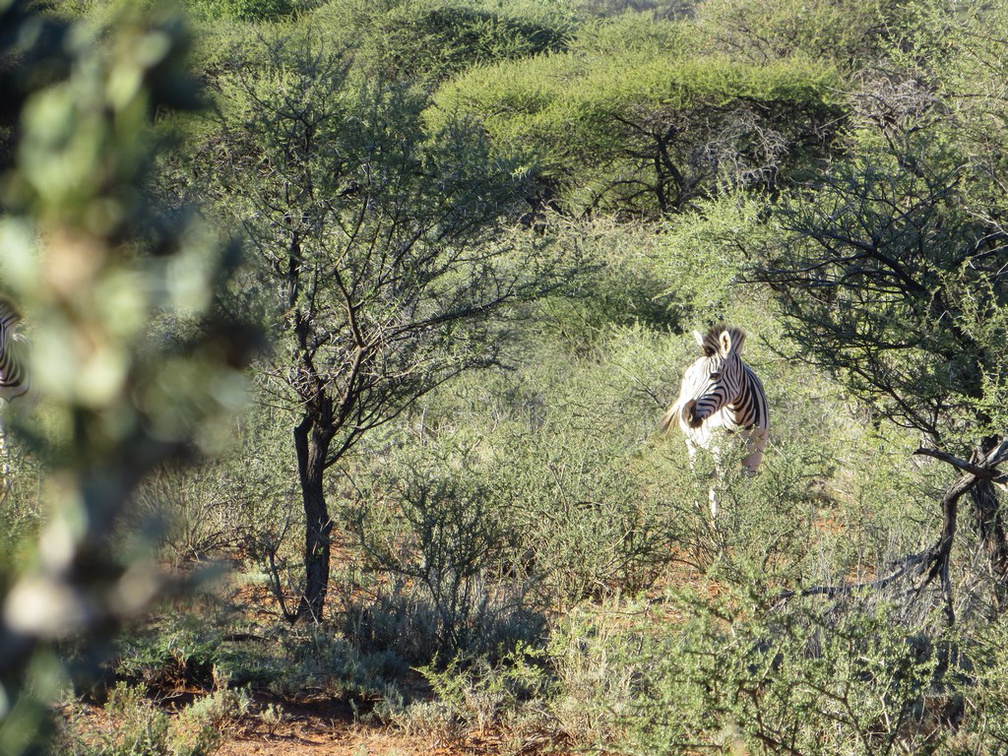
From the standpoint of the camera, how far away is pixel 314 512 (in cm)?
611

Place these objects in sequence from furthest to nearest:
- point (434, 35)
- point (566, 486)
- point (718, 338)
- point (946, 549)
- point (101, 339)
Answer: point (434, 35), point (718, 338), point (566, 486), point (946, 549), point (101, 339)

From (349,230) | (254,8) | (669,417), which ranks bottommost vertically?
(669,417)

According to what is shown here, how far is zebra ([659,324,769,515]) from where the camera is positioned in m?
8.18

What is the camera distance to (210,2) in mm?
23891

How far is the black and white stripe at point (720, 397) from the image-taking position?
26.9ft

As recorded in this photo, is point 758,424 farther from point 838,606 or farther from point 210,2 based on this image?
point 210,2

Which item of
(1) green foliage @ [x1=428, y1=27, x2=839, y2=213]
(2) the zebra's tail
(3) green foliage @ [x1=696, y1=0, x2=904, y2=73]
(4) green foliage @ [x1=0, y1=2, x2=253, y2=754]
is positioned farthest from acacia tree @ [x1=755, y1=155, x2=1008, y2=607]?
(3) green foliage @ [x1=696, y1=0, x2=904, y2=73]

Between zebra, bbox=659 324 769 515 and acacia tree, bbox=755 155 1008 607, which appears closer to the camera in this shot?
acacia tree, bbox=755 155 1008 607

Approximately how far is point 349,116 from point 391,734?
3221 mm

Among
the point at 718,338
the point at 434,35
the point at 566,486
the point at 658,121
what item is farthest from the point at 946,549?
the point at 434,35

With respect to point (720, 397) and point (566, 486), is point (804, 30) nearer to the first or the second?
point (720, 397)

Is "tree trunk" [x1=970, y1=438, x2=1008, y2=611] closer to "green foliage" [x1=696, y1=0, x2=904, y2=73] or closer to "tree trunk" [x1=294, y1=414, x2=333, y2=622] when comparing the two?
"tree trunk" [x1=294, y1=414, x2=333, y2=622]

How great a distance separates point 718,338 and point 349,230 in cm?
386

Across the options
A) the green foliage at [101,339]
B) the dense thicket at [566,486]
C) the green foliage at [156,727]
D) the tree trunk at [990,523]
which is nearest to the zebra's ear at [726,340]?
the dense thicket at [566,486]
